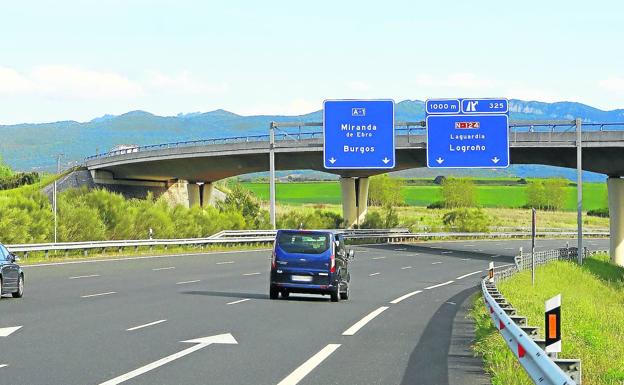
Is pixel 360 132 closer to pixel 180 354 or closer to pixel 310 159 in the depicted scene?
pixel 310 159

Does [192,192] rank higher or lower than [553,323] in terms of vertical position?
higher

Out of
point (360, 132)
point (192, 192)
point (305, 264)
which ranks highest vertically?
point (360, 132)

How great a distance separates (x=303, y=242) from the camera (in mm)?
24828

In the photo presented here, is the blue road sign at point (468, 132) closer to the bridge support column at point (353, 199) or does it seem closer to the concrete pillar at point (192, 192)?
the bridge support column at point (353, 199)

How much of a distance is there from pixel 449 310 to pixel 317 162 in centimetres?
4849

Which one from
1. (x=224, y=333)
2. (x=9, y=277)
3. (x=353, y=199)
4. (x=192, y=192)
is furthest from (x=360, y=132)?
(x=224, y=333)

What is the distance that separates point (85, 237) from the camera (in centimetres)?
5153

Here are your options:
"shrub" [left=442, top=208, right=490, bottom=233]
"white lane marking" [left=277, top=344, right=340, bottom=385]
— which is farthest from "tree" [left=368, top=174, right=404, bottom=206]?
"white lane marking" [left=277, top=344, right=340, bottom=385]

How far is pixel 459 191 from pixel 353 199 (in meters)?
115

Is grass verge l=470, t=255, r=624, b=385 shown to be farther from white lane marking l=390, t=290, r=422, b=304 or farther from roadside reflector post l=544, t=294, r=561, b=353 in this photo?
white lane marking l=390, t=290, r=422, b=304

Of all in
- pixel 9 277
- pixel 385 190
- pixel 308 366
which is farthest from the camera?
pixel 385 190

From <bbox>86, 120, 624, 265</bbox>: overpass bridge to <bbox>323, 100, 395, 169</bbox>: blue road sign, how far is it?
2.92ft

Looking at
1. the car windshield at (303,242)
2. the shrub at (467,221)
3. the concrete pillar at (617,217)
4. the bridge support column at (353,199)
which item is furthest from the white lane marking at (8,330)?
the shrub at (467,221)

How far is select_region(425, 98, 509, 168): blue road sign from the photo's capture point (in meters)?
53.2
